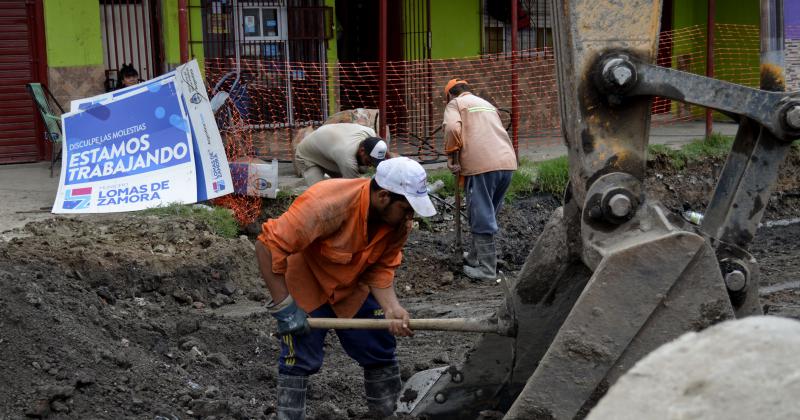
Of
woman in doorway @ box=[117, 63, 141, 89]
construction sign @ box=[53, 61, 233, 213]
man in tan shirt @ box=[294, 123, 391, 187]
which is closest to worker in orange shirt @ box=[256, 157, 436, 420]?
man in tan shirt @ box=[294, 123, 391, 187]

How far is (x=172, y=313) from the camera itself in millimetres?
8203

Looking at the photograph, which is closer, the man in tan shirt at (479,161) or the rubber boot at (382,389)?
the rubber boot at (382,389)

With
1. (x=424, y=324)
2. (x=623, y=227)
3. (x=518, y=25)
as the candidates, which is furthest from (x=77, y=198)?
(x=518, y=25)

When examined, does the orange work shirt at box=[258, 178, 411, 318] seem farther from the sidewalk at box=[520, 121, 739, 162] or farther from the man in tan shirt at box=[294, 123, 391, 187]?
the sidewalk at box=[520, 121, 739, 162]

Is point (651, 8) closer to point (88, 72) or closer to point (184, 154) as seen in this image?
point (184, 154)

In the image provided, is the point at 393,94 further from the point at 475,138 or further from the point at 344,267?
the point at 344,267

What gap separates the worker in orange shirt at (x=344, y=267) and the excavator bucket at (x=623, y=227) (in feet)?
2.34

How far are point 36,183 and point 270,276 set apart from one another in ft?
23.4

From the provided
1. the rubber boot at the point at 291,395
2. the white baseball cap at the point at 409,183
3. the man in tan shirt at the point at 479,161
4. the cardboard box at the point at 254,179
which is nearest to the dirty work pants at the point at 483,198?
the man in tan shirt at the point at 479,161

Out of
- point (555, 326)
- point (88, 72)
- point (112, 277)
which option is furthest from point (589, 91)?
point (88, 72)

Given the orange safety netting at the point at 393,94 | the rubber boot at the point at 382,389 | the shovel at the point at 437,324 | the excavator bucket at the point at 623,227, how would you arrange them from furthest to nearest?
the orange safety netting at the point at 393,94, the rubber boot at the point at 382,389, the shovel at the point at 437,324, the excavator bucket at the point at 623,227

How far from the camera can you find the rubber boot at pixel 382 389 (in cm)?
579

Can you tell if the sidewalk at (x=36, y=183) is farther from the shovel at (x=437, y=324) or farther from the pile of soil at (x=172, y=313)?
the shovel at (x=437, y=324)

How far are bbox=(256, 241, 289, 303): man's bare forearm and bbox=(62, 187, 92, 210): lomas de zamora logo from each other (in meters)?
5.16
